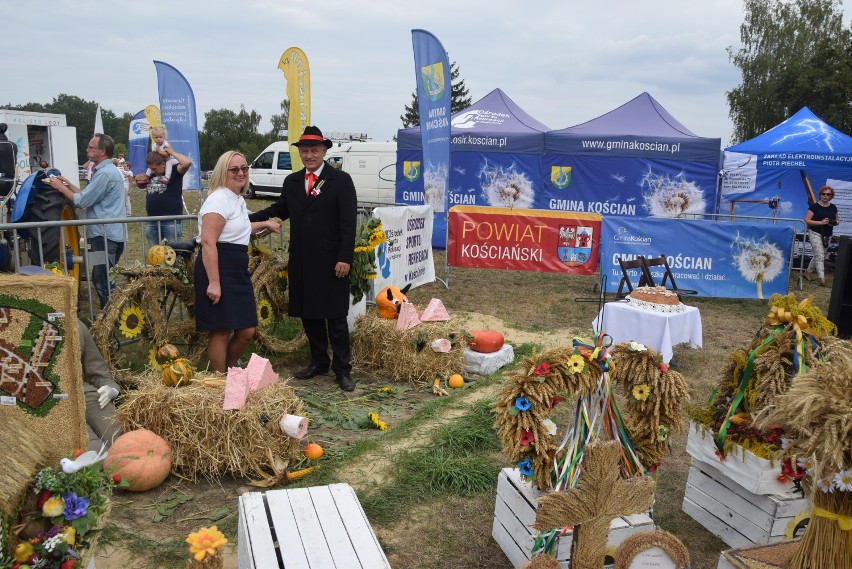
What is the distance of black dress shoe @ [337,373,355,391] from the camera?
18.4 ft

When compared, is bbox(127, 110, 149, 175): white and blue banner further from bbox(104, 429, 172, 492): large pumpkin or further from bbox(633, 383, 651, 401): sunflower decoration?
bbox(633, 383, 651, 401): sunflower decoration

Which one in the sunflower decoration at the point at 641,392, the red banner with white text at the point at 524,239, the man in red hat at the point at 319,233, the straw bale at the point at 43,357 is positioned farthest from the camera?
the red banner with white text at the point at 524,239

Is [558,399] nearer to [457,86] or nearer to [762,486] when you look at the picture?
[762,486]

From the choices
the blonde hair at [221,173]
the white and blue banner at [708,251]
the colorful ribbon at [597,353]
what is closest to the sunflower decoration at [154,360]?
the blonde hair at [221,173]

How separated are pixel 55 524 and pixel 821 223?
40.5 feet

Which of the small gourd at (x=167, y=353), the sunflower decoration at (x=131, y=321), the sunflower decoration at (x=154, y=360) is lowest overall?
the sunflower decoration at (x=154, y=360)

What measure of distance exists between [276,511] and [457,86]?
59.7 meters

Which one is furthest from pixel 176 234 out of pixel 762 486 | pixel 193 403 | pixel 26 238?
pixel 762 486

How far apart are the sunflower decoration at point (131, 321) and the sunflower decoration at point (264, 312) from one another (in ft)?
3.89

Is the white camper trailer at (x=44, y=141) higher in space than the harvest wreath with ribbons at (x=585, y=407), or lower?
higher

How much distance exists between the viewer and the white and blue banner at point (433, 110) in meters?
9.93

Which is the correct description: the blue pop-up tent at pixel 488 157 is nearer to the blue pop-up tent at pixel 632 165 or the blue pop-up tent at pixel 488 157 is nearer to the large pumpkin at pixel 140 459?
the blue pop-up tent at pixel 632 165

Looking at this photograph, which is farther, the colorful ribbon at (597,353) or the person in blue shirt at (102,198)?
the person in blue shirt at (102,198)

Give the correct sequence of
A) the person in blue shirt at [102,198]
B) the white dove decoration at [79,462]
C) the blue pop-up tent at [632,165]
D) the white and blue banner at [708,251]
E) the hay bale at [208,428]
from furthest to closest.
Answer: the blue pop-up tent at [632,165] → the white and blue banner at [708,251] → the person in blue shirt at [102,198] → the hay bale at [208,428] → the white dove decoration at [79,462]
